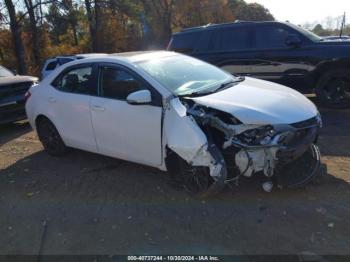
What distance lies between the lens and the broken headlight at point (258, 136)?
3.86m

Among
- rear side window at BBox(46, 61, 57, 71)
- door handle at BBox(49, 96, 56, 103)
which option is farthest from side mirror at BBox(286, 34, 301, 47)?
rear side window at BBox(46, 61, 57, 71)

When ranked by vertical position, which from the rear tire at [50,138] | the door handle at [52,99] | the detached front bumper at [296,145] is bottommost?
the rear tire at [50,138]

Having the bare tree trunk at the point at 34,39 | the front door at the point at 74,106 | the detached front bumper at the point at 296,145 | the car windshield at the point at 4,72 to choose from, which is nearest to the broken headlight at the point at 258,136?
the detached front bumper at the point at 296,145

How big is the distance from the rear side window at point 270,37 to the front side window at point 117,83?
4660 millimetres

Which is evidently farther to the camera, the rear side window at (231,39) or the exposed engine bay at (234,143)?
the rear side window at (231,39)

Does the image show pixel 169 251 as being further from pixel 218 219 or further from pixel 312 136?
pixel 312 136

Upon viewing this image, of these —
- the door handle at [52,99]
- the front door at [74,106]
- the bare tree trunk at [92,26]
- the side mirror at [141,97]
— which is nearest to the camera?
the side mirror at [141,97]

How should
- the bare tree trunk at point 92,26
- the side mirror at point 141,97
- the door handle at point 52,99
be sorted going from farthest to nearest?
the bare tree trunk at point 92,26, the door handle at point 52,99, the side mirror at point 141,97

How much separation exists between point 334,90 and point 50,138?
5701 millimetres

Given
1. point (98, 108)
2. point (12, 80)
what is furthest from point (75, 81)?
point (12, 80)

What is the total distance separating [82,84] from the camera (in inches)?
214

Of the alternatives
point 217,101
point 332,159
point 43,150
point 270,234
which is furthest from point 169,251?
point 43,150

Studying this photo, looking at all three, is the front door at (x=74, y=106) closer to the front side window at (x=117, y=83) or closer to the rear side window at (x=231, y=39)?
the front side window at (x=117, y=83)

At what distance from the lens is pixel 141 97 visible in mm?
4355
